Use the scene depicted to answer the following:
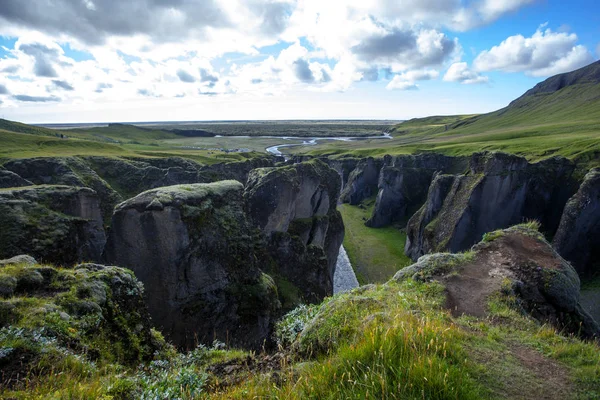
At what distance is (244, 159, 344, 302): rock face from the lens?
30.6 m

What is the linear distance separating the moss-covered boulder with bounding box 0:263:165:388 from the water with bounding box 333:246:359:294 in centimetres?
2932

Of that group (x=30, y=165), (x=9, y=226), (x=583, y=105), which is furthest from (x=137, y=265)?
Result: (x=583, y=105)

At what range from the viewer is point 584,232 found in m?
34.6

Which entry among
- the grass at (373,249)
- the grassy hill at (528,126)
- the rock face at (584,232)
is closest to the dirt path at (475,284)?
the grass at (373,249)

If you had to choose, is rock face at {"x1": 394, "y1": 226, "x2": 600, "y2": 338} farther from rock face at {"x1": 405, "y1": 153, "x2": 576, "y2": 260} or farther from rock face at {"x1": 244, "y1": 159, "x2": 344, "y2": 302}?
rock face at {"x1": 405, "y1": 153, "x2": 576, "y2": 260}

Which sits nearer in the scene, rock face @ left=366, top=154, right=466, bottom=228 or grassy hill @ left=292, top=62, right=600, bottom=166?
rock face @ left=366, top=154, right=466, bottom=228

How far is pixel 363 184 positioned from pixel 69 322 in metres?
79.7

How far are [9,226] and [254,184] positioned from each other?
1876 cm

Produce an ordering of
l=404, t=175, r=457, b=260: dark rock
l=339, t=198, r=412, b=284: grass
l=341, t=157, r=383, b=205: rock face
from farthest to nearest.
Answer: l=341, t=157, r=383, b=205: rock face
l=404, t=175, r=457, b=260: dark rock
l=339, t=198, r=412, b=284: grass

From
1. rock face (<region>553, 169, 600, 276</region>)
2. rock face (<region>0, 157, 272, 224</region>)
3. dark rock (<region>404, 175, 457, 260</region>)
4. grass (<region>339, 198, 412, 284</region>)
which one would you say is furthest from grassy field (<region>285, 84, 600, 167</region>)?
rock face (<region>0, 157, 272, 224</region>)

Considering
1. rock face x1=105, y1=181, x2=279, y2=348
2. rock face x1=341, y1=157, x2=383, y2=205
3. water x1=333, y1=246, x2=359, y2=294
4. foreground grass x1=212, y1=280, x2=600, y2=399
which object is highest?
foreground grass x1=212, y1=280, x2=600, y2=399

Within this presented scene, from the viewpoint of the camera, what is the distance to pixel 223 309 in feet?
64.8

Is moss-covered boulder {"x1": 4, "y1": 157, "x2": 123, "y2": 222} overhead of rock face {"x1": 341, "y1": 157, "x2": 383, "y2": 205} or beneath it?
→ overhead

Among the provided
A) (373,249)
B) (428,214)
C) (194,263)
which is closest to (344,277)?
(373,249)
